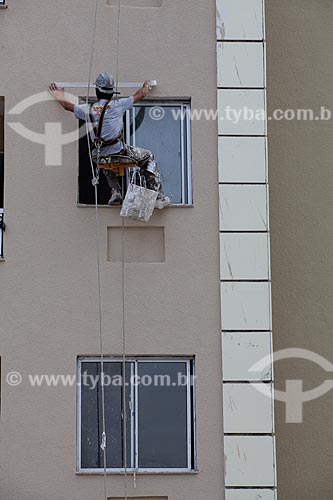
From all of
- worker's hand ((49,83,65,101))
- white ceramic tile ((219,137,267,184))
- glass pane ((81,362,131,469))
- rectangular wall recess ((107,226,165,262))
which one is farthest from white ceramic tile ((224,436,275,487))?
worker's hand ((49,83,65,101))

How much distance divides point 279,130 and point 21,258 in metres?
3.89

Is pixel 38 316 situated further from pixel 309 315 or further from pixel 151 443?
pixel 309 315

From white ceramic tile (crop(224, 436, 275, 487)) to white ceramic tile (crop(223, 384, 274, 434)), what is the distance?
105 millimetres

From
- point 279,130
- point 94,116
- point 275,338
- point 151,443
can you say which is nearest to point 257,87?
point 279,130

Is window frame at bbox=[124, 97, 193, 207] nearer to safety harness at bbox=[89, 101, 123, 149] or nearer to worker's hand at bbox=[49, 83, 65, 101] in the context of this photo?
safety harness at bbox=[89, 101, 123, 149]

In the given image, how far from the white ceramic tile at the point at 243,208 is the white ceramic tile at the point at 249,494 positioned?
312 cm

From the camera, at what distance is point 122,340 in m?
15.2

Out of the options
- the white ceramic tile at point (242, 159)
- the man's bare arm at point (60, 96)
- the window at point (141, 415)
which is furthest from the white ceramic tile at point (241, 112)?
the window at point (141, 415)

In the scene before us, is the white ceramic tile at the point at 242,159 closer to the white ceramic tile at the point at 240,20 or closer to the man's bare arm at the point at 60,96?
the white ceramic tile at the point at 240,20

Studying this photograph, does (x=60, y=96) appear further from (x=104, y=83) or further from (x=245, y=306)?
(x=245, y=306)

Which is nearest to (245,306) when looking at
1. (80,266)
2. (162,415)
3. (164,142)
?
(162,415)

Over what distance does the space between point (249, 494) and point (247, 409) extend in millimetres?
986

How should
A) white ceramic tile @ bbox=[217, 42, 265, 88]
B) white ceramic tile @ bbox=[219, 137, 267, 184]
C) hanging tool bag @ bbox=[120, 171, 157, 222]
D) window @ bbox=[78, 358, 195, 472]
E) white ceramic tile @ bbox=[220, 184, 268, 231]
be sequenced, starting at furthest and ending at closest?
white ceramic tile @ bbox=[217, 42, 265, 88], white ceramic tile @ bbox=[219, 137, 267, 184], white ceramic tile @ bbox=[220, 184, 268, 231], hanging tool bag @ bbox=[120, 171, 157, 222], window @ bbox=[78, 358, 195, 472]

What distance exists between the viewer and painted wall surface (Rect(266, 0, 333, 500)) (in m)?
15.8
